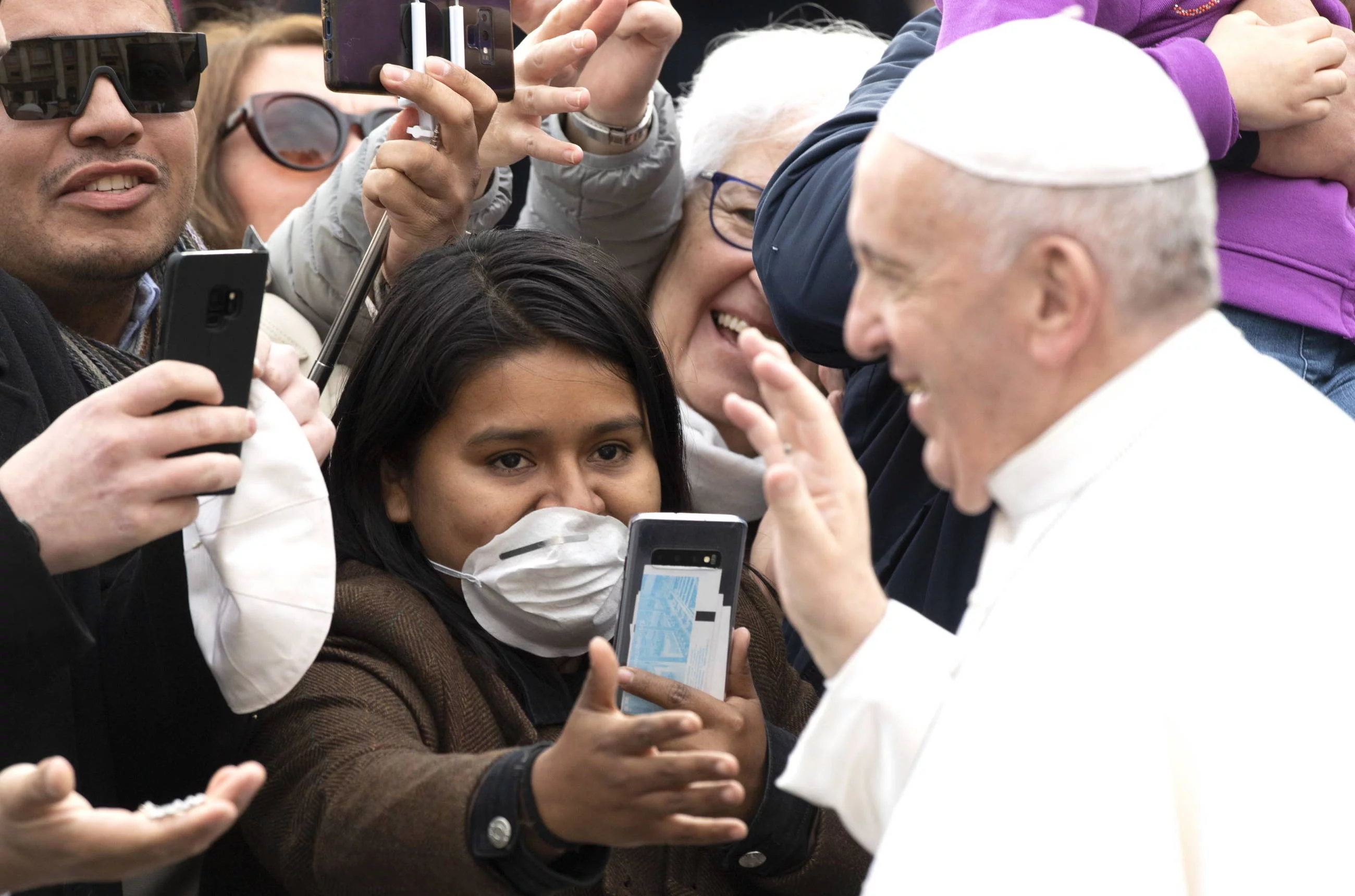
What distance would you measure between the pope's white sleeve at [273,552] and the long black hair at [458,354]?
18.2 inches

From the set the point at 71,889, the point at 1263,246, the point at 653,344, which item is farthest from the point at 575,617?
the point at 1263,246

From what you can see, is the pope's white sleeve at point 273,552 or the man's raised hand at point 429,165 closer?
the pope's white sleeve at point 273,552

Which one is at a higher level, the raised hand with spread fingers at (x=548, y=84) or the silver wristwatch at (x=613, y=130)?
the raised hand with spread fingers at (x=548, y=84)

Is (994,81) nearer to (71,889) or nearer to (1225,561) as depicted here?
(1225,561)

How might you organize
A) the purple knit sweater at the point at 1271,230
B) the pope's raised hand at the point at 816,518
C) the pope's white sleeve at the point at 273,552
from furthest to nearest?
the purple knit sweater at the point at 1271,230, the pope's white sleeve at the point at 273,552, the pope's raised hand at the point at 816,518

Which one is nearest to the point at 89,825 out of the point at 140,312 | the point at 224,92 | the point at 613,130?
the point at 140,312

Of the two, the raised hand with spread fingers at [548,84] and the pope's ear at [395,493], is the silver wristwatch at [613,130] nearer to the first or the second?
the raised hand with spread fingers at [548,84]

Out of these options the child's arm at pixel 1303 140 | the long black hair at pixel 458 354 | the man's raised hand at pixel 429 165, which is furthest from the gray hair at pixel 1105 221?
the man's raised hand at pixel 429 165

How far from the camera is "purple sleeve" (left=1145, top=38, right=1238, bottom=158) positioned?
2.18 metres

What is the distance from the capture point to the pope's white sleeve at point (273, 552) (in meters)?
2.10

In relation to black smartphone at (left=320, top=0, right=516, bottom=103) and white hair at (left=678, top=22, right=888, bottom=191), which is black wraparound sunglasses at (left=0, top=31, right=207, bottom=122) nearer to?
black smartphone at (left=320, top=0, right=516, bottom=103)

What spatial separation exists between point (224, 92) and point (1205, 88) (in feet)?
10.0

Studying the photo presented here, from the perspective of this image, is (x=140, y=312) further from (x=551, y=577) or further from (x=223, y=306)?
(x=223, y=306)

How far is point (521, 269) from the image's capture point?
2.85 meters
